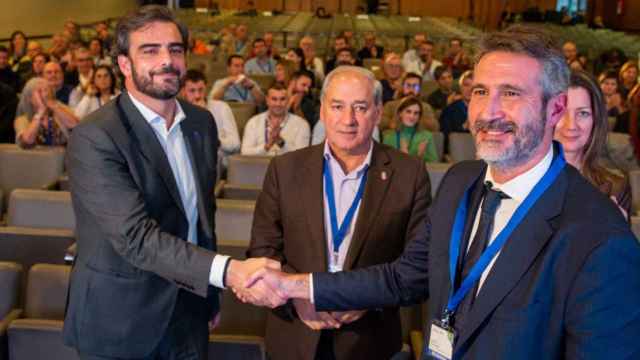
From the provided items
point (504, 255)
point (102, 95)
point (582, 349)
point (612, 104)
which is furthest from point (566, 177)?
point (612, 104)

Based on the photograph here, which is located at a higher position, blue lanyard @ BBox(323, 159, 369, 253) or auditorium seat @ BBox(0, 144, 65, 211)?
blue lanyard @ BBox(323, 159, 369, 253)

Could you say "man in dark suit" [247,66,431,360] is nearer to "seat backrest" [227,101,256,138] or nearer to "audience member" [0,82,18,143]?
"seat backrest" [227,101,256,138]

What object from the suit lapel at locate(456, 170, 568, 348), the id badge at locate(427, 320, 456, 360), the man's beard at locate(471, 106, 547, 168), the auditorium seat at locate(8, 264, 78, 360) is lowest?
the auditorium seat at locate(8, 264, 78, 360)

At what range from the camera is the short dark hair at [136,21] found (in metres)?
2.67

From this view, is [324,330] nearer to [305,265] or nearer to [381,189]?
[305,265]

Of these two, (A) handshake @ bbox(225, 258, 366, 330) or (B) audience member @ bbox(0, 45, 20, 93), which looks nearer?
(A) handshake @ bbox(225, 258, 366, 330)

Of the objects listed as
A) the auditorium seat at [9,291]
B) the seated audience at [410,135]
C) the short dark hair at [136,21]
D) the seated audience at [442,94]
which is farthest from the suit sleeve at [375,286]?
the seated audience at [442,94]

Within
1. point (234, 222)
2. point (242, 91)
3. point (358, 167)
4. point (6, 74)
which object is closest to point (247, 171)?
point (234, 222)

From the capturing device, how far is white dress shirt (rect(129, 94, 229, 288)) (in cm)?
267

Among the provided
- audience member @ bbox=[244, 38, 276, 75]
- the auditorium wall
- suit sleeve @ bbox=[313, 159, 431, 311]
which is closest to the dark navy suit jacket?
suit sleeve @ bbox=[313, 159, 431, 311]

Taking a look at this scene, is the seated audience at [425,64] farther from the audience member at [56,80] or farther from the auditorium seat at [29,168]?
the auditorium seat at [29,168]

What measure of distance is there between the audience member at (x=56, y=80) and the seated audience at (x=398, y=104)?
321 centimetres

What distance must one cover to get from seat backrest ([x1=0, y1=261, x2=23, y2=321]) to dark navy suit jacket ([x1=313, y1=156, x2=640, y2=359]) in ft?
7.57

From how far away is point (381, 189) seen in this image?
2898 millimetres
